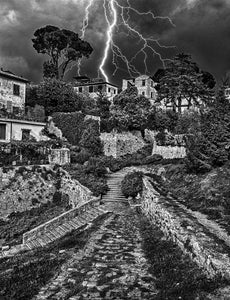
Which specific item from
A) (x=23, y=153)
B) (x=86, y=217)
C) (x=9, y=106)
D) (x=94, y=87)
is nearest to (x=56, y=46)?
(x=94, y=87)

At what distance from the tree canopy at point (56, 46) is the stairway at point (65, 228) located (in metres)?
45.5

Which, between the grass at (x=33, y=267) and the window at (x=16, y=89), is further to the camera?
the window at (x=16, y=89)

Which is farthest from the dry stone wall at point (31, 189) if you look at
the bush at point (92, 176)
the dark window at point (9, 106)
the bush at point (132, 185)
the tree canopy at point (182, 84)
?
the tree canopy at point (182, 84)

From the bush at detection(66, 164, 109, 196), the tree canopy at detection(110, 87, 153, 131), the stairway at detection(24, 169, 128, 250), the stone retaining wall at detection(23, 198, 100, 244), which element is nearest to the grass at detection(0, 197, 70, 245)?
the bush at detection(66, 164, 109, 196)

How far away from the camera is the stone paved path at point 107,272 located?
8375 millimetres

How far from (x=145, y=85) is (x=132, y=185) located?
4853 cm

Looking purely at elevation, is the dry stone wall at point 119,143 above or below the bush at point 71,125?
below

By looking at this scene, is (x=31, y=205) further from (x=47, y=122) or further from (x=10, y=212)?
(x=47, y=122)

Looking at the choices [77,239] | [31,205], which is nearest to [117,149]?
[31,205]

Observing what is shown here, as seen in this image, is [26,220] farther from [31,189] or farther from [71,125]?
[71,125]

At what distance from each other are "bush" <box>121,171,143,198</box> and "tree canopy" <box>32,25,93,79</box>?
4202 centimetres

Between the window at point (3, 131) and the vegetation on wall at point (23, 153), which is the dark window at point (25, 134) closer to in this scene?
the window at point (3, 131)

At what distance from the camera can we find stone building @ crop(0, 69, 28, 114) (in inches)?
1582

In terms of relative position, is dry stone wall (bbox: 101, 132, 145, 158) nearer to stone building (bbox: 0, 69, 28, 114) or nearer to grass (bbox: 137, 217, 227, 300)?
stone building (bbox: 0, 69, 28, 114)
